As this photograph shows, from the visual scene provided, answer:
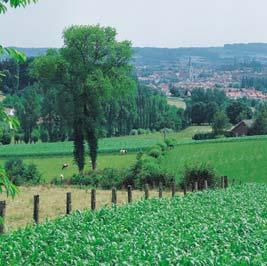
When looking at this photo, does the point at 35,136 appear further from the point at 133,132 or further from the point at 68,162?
the point at 68,162

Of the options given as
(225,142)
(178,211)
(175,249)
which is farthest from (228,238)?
(225,142)

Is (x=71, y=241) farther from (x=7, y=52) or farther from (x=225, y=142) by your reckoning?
(x=225, y=142)

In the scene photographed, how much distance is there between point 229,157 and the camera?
78.1 metres

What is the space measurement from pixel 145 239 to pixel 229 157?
64221mm

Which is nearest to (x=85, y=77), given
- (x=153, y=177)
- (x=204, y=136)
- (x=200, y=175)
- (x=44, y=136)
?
(x=153, y=177)

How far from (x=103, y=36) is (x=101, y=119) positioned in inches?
304

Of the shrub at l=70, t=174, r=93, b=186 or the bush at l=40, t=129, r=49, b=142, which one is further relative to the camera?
the bush at l=40, t=129, r=49, b=142

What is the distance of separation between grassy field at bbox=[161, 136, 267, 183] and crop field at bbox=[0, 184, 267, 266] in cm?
3728

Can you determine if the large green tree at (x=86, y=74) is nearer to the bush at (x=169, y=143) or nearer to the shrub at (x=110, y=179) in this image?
the shrub at (x=110, y=179)

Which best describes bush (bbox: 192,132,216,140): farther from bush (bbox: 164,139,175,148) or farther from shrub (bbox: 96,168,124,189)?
shrub (bbox: 96,168,124,189)

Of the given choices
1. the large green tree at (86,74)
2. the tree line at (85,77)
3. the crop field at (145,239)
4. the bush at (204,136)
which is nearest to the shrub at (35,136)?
the bush at (204,136)

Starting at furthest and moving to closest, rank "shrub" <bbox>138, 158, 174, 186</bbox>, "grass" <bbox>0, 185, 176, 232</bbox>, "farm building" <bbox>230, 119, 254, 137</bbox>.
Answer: "farm building" <bbox>230, 119, 254, 137</bbox>, "shrub" <bbox>138, 158, 174, 186</bbox>, "grass" <bbox>0, 185, 176, 232</bbox>

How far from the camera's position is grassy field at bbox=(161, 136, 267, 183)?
216 ft

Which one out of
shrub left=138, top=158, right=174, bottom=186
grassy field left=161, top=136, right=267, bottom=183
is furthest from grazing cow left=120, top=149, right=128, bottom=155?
shrub left=138, top=158, right=174, bottom=186
